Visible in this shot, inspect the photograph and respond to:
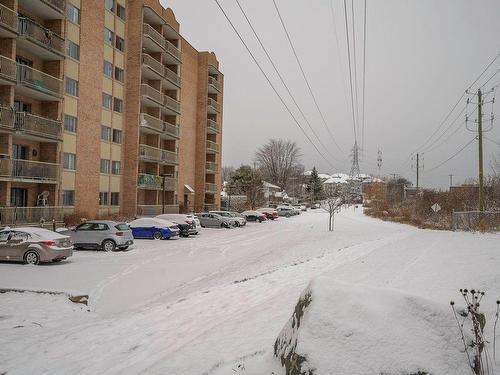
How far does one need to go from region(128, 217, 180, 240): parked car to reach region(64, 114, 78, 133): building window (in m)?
9.21

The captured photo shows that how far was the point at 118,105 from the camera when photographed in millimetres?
36000

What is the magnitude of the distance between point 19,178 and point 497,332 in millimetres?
24367

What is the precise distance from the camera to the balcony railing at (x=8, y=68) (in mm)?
22609

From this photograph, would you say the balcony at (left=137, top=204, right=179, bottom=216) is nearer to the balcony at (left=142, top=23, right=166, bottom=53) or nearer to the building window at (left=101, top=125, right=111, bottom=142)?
the building window at (left=101, top=125, right=111, bottom=142)

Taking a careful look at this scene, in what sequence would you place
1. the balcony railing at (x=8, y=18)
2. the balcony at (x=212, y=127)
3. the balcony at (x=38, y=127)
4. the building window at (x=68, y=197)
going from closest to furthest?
the balcony railing at (x=8, y=18)
the balcony at (x=38, y=127)
the building window at (x=68, y=197)
the balcony at (x=212, y=127)

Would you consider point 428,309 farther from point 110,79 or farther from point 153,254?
point 110,79

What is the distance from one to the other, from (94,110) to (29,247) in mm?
19261

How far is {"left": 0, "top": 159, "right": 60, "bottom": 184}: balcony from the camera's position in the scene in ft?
74.4

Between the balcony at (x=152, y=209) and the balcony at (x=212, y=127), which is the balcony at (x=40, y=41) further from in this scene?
the balcony at (x=212, y=127)

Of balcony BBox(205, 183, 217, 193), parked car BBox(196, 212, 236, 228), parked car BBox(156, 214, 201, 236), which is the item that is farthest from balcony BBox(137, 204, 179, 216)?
balcony BBox(205, 183, 217, 193)

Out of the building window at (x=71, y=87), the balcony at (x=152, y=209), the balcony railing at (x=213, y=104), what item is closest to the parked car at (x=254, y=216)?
the balcony at (x=152, y=209)

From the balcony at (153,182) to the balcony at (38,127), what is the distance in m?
11.0

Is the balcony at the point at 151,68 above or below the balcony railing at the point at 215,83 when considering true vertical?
below

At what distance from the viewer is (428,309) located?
4680 mm
